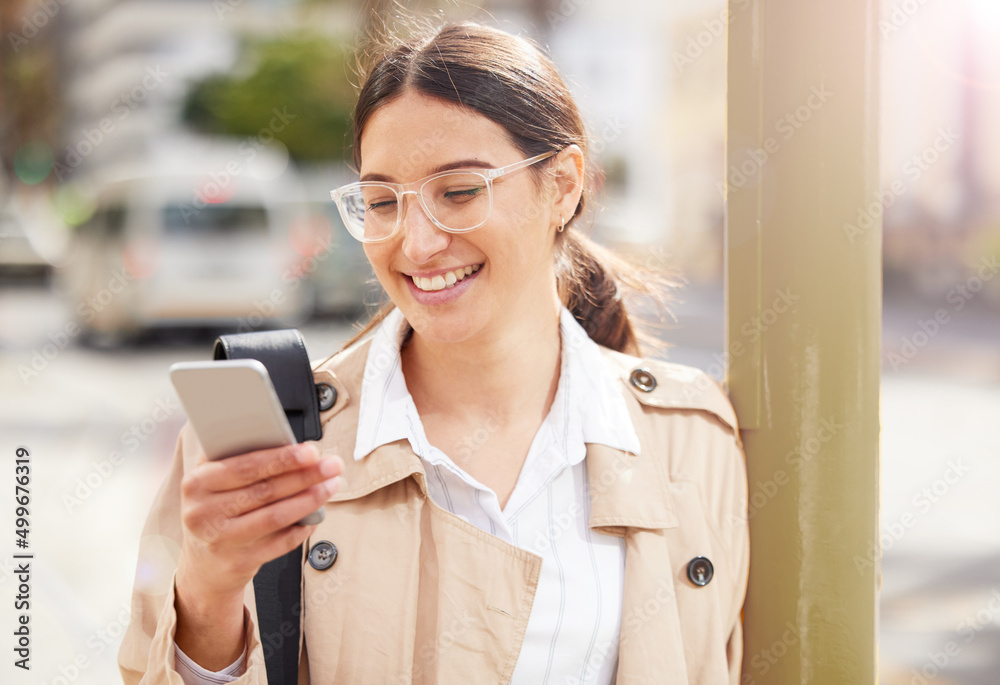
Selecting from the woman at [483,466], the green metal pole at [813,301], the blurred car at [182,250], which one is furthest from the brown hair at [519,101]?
Result: the blurred car at [182,250]

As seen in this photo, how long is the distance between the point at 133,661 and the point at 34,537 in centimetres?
449

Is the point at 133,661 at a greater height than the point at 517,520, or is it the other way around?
the point at 517,520

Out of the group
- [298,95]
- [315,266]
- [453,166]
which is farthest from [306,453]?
[298,95]

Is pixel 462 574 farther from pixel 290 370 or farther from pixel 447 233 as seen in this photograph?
pixel 447 233

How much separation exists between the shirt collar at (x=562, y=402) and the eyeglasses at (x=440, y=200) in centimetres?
27

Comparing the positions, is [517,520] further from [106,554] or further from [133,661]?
[106,554]

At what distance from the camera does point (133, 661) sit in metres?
1.69

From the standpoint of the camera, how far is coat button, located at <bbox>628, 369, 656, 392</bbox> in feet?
6.86

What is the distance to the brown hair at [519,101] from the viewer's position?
194 centimetres

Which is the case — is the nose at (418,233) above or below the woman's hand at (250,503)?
above

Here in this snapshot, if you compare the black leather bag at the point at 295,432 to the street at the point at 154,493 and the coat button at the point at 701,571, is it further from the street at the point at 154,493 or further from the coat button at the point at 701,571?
the coat button at the point at 701,571

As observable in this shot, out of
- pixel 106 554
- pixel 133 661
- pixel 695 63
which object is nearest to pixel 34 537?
pixel 106 554

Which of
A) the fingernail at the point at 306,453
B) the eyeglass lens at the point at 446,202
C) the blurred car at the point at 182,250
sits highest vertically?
the blurred car at the point at 182,250

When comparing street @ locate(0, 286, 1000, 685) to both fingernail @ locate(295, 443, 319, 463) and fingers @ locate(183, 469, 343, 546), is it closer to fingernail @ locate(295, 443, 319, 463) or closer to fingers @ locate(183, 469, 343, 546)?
fingers @ locate(183, 469, 343, 546)
